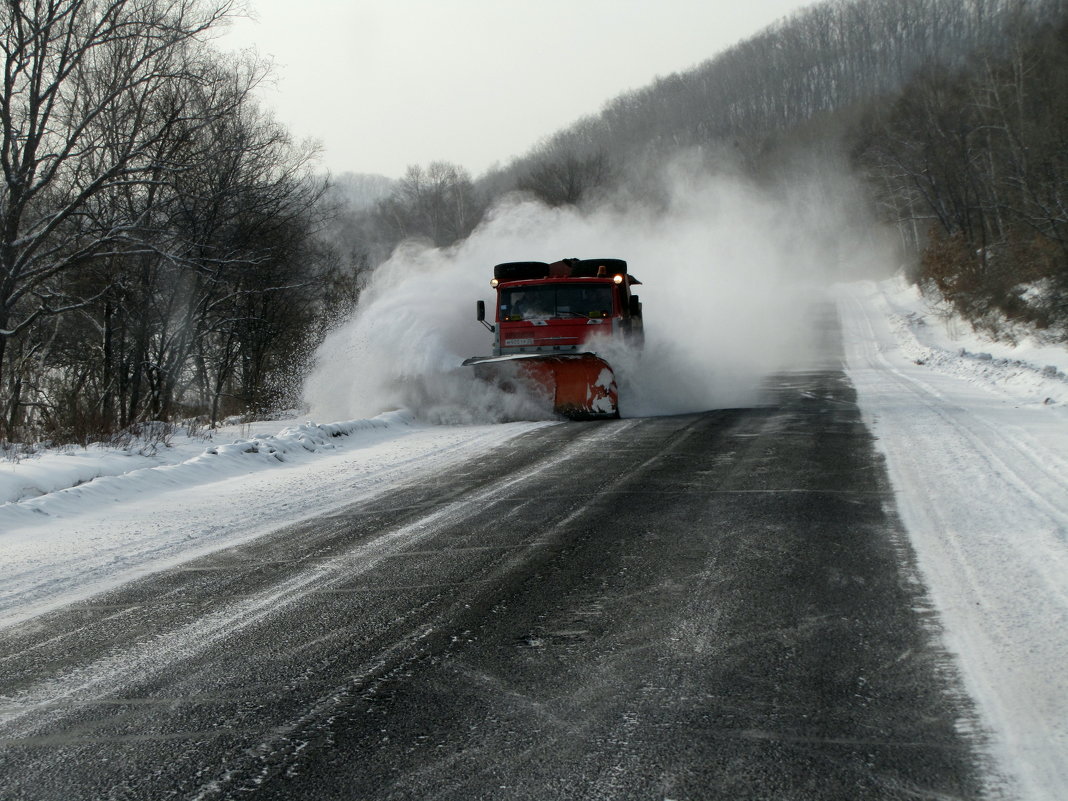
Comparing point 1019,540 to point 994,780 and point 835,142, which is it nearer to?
point 994,780

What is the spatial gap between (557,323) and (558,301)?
399 millimetres

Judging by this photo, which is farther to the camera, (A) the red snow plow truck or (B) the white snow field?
(A) the red snow plow truck

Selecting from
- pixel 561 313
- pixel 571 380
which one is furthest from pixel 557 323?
pixel 571 380

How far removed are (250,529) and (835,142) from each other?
3443 inches

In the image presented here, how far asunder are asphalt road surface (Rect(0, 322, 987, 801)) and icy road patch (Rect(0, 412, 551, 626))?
1.68ft

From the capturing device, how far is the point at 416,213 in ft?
258

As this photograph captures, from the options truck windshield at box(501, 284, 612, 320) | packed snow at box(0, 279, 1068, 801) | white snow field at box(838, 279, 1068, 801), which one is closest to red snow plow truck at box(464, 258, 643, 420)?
truck windshield at box(501, 284, 612, 320)

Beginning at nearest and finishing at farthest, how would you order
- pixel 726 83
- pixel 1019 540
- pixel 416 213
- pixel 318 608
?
pixel 318 608
pixel 1019 540
pixel 416 213
pixel 726 83

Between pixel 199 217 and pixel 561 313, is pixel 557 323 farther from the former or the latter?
pixel 199 217

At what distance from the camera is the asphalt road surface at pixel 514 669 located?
2.73m

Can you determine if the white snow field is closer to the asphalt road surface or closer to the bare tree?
the asphalt road surface

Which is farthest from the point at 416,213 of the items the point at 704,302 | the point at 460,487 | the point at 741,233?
the point at 460,487

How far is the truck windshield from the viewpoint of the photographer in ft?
48.5

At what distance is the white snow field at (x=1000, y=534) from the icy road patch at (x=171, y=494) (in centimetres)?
464
